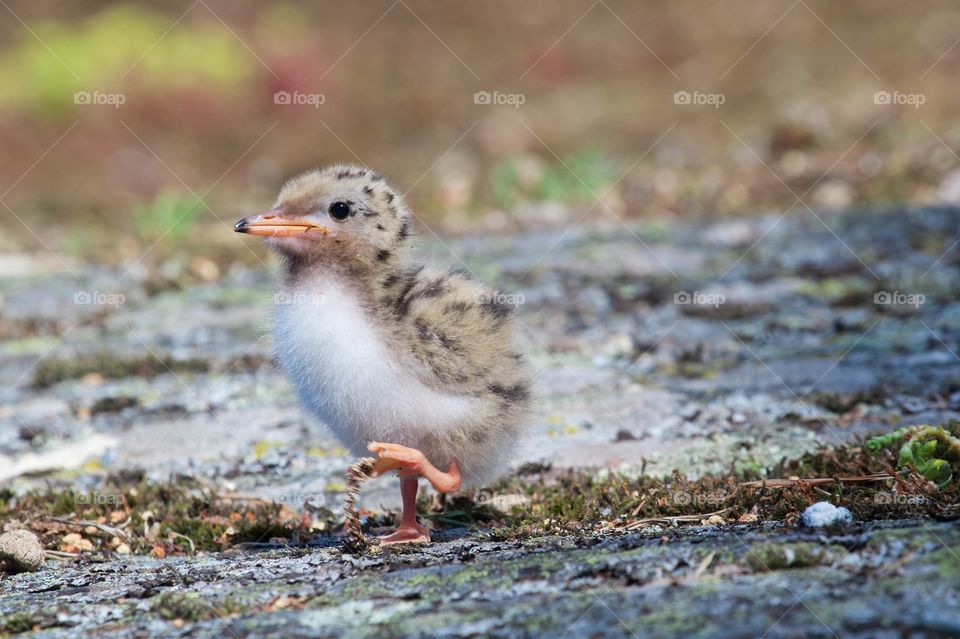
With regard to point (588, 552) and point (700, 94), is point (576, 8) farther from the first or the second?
point (588, 552)

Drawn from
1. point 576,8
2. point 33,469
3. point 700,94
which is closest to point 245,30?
point 576,8

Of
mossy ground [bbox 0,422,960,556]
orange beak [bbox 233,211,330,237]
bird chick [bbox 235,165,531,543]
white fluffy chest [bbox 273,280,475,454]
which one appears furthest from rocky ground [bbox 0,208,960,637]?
orange beak [bbox 233,211,330,237]

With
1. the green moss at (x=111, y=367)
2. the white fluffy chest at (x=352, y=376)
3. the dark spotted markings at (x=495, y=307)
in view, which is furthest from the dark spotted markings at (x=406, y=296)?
the green moss at (x=111, y=367)

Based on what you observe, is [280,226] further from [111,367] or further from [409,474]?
[111,367]

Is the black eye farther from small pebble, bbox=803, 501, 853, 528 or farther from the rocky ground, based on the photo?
small pebble, bbox=803, 501, 853, 528

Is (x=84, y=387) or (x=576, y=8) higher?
(x=576, y=8)

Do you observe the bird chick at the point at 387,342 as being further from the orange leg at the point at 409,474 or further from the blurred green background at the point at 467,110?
the blurred green background at the point at 467,110

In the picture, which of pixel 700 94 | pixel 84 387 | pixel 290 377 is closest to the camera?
pixel 290 377
